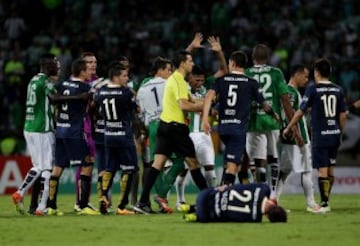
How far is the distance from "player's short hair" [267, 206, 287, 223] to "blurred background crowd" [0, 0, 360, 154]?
13.4 m

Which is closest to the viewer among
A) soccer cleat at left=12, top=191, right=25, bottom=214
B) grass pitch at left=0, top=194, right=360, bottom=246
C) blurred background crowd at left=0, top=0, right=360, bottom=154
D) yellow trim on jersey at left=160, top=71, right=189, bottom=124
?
grass pitch at left=0, top=194, right=360, bottom=246

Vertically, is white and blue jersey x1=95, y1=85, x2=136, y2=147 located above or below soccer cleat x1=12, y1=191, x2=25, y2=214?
above

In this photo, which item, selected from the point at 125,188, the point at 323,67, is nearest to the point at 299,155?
the point at 323,67

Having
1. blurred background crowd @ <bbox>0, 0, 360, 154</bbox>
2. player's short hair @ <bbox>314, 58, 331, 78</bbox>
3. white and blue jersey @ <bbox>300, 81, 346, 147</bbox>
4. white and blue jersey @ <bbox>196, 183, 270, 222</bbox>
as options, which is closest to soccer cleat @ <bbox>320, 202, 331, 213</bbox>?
white and blue jersey @ <bbox>300, 81, 346, 147</bbox>

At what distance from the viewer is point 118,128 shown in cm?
1814

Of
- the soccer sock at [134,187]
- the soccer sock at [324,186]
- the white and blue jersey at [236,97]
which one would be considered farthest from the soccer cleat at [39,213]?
the soccer sock at [324,186]

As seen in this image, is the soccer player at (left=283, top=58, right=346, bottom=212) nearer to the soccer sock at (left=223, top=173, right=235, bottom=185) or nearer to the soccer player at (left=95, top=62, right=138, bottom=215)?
the soccer sock at (left=223, top=173, right=235, bottom=185)

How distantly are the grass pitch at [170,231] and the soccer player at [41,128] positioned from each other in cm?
76

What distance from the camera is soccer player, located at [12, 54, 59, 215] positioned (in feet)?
60.5

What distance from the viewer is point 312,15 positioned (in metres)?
31.0

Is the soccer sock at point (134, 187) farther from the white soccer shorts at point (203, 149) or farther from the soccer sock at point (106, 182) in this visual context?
the soccer sock at point (106, 182)

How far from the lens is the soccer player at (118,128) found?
1805 cm

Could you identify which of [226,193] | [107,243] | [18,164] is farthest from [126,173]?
[18,164]

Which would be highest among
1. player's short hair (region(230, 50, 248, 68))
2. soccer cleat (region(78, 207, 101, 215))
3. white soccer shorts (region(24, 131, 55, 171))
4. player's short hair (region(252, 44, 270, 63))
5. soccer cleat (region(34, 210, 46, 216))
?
player's short hair (region(252, 44, 270, 63))
